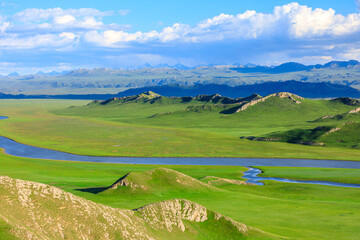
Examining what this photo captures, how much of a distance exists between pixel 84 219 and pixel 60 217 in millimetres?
1567

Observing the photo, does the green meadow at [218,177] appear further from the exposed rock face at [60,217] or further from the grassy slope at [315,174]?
the exposed rock face at [60,217]

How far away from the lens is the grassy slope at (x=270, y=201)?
4609 centimetres

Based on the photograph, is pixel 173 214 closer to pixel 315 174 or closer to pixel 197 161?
pixel 315 174

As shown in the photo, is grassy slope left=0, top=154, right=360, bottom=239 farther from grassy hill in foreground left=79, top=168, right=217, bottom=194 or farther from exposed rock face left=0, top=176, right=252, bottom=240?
exposed rock face left=0, top=176, right=252, bottom=240

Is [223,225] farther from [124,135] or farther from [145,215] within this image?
[124,135]

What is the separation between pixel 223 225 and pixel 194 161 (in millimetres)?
90133

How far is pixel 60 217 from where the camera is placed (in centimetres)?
2700

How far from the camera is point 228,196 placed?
214 ft

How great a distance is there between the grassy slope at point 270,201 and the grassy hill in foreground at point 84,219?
11971mm

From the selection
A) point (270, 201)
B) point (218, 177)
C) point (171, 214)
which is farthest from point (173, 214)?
point (218, 177)

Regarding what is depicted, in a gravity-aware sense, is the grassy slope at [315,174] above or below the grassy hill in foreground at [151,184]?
below

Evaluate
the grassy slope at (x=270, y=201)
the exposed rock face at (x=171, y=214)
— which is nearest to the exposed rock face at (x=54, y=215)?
the exposed rock face at (x=171, y=214)

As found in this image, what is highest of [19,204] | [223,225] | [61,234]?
[19,204]

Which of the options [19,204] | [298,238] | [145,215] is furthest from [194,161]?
[19,204]
